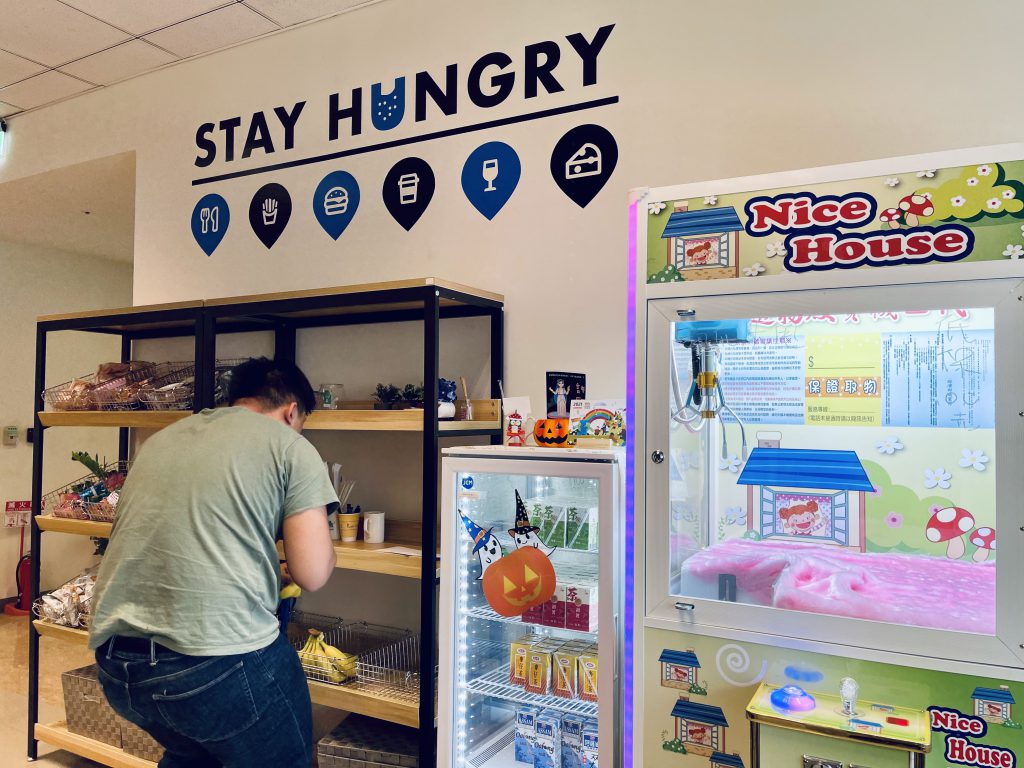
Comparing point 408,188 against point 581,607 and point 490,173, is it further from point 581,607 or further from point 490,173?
point 581,607

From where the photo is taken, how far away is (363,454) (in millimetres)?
3555

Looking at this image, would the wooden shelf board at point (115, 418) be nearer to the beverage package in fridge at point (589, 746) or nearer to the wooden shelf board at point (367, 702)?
the wooden shelf board at point (367, 702)

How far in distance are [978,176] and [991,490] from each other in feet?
2.40

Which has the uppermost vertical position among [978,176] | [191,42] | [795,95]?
[191,42]

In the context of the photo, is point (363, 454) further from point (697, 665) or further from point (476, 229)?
point (697, 665)

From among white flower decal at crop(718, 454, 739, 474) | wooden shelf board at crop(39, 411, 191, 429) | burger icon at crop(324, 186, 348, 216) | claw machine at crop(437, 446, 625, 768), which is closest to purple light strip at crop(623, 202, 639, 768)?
claw machine at crop(437, 446, 625, 768)

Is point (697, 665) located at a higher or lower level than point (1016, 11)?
lower

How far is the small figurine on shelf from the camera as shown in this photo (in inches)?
114

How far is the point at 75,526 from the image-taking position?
12.2 feet

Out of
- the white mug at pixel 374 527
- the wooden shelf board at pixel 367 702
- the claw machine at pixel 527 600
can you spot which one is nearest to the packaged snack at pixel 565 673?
the claw machine at pixel 527 600

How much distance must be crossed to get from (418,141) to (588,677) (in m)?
2.34

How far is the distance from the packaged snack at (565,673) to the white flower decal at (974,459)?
127 cm

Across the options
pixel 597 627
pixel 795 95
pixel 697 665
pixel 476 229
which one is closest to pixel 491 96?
pixel 476 229

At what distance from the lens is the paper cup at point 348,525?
3.16 m
